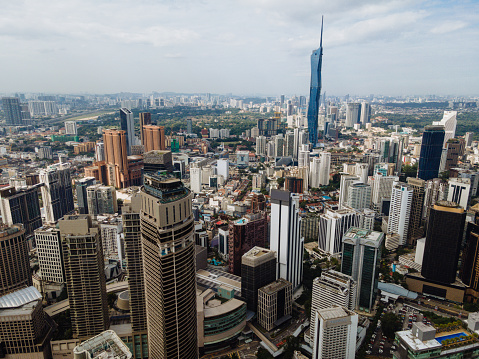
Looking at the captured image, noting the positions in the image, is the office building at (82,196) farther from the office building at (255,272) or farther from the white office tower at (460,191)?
the white office tower at (460,191)

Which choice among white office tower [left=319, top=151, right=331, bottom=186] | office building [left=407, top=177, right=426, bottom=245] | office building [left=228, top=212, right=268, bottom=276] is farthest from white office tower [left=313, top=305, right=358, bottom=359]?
white office tower [left=319, top=151, right=331, bottom=186]

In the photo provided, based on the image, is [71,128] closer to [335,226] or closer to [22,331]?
→ [335,226]

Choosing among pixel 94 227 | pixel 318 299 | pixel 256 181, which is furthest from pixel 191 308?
pixel 256 181

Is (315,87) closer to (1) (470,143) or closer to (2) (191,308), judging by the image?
(1) (470,143)

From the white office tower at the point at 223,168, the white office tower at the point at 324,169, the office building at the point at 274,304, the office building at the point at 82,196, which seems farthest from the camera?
the white office tower at the point at 223,168

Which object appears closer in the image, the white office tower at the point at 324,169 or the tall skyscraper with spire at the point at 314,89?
the white office tower at the point at 324,169

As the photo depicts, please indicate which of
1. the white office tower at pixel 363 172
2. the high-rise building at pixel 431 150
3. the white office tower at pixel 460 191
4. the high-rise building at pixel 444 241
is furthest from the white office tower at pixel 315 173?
the high-rise building at pixel 444 241
